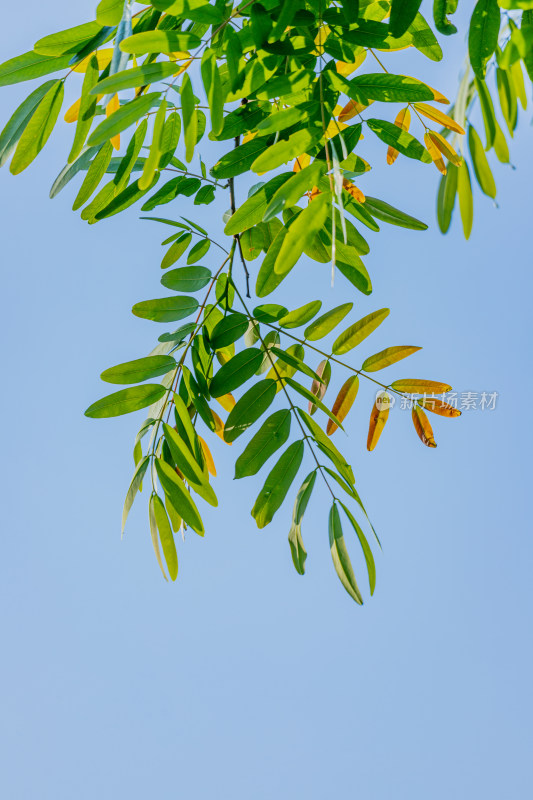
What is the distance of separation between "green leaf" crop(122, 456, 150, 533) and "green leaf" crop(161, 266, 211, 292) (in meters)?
0.26

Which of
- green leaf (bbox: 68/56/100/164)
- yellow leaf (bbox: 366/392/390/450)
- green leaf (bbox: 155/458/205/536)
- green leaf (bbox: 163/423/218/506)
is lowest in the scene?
green leaf (bbox: 155/458/205/536)

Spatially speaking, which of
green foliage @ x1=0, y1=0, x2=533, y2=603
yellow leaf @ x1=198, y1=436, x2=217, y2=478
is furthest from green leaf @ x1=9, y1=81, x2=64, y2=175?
yellow leaf @ x1=198, y1=436, x2=217, y2=478

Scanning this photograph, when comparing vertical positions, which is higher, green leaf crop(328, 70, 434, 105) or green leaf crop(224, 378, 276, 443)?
green leaf crop(328, 70, 434, 105)

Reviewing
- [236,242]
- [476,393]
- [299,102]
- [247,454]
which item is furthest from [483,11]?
[476,393]

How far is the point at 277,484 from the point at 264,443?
0.23 feet

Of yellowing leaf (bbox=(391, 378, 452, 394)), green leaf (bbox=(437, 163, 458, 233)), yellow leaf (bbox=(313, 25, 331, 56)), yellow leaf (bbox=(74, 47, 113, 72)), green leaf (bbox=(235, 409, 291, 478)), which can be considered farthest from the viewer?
yellowing leaf (bbox=(391, 378, 452, 394))

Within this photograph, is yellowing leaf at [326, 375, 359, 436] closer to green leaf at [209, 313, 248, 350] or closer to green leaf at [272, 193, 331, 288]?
green leaf at [209, 313, 248, 350]

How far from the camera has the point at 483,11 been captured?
582 millimetres

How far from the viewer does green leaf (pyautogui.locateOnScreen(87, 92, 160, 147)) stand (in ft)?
2.03

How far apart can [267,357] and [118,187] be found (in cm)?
31

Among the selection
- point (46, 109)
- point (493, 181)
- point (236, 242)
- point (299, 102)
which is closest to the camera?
point (493, 181)

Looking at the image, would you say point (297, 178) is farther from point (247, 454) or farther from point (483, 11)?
point (247, 454)

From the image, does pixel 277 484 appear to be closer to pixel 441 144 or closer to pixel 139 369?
pixel 139 369

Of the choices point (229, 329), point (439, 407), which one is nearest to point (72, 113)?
point (229, 329)
